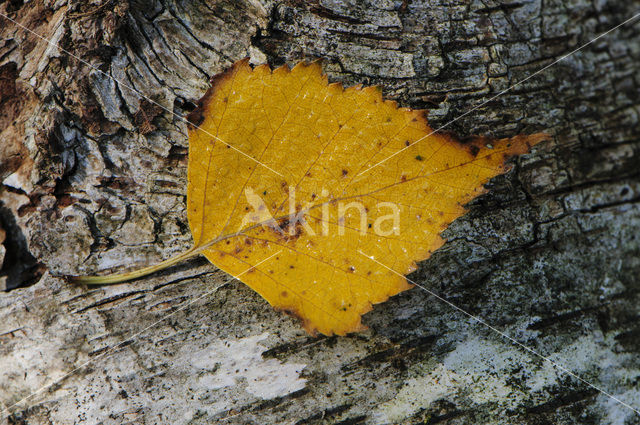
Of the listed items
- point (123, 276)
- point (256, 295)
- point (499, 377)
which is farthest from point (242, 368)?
point (499, 377)

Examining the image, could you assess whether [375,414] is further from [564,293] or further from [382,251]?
[564,293]

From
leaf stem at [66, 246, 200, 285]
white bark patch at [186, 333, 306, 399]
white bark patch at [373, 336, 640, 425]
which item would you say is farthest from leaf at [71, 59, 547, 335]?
white bark patch at [373, 336, 640, 425]

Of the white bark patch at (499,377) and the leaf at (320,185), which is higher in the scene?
the leaf at (320,185)

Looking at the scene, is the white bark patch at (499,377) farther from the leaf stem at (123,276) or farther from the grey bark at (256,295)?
the leaf stem at (123,276)

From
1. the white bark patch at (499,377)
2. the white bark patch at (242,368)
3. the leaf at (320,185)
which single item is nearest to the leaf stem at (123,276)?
the leaf at (320,185)

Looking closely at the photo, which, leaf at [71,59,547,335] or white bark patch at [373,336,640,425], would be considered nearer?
leaf at [71,59,547,335]

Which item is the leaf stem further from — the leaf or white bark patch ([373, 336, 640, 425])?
white bark patch ([373, 336, 640, 425])

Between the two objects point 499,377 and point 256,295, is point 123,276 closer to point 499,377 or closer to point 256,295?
point 256,295
